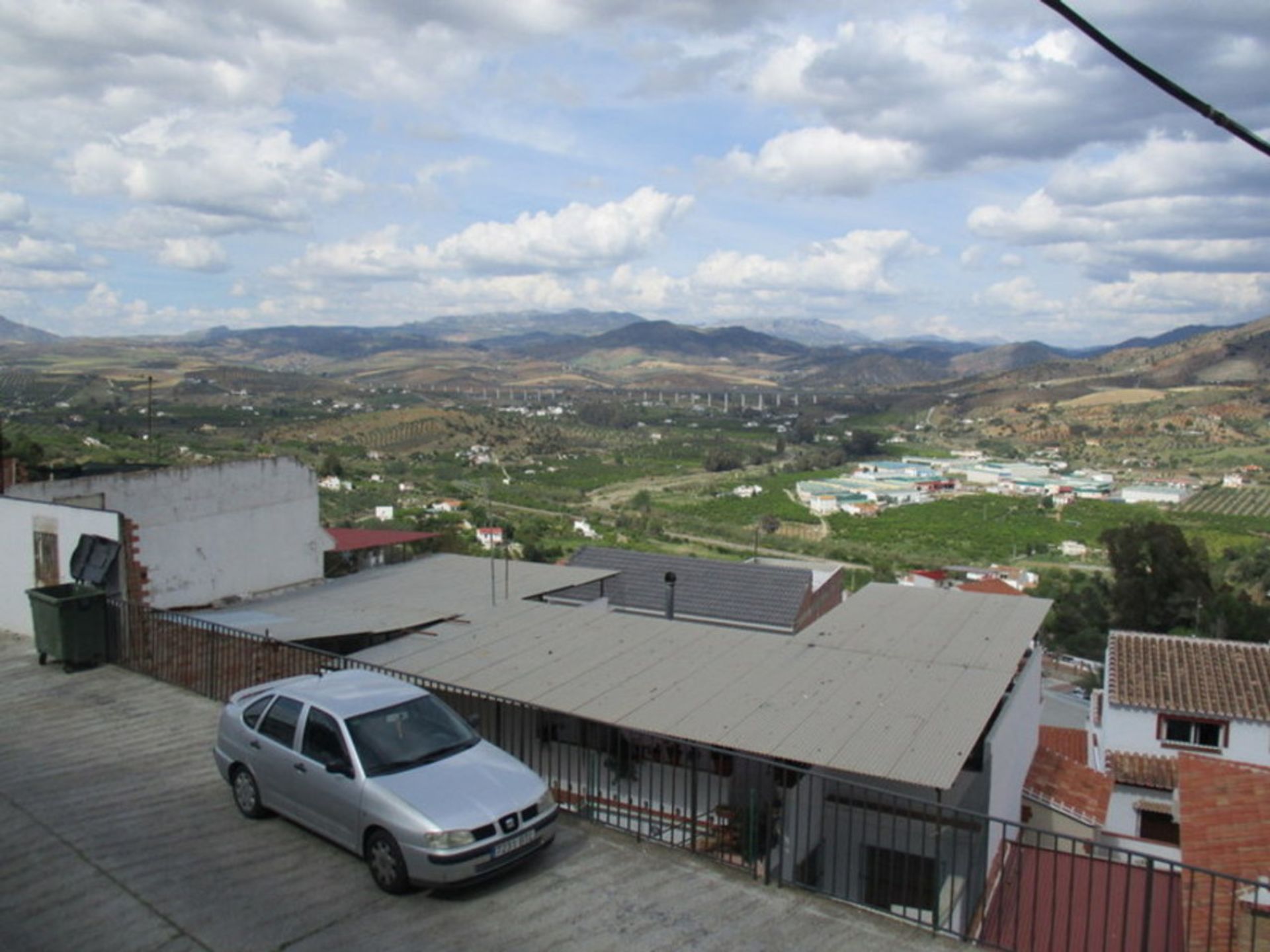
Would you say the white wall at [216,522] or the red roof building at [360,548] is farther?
the red roof building at [360,548]

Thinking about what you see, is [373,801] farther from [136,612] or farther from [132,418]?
[132,418]

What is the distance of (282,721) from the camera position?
279 inches

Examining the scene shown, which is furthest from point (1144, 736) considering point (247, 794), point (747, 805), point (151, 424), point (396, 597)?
point (151, 424)

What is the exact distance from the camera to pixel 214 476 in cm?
1516

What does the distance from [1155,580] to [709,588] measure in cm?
2866

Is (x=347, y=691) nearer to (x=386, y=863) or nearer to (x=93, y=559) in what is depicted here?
(x=386, y=863)

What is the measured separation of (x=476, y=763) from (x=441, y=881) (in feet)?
2.84

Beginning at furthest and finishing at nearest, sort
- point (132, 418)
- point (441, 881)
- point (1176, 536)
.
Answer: point (132, 418)
point (1176, 536)
point (441, 881)

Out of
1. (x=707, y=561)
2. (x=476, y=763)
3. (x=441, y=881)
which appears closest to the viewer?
(x=441, y=881)

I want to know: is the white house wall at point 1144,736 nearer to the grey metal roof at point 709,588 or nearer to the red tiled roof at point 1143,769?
the red tiled roof at point 1143,769

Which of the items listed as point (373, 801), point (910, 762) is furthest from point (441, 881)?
point (910, 762)

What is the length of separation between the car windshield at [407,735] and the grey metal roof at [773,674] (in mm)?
2074

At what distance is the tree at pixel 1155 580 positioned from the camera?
39.8 metres

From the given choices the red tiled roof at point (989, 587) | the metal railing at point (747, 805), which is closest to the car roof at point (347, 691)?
the metal railing at point (747, 805)
